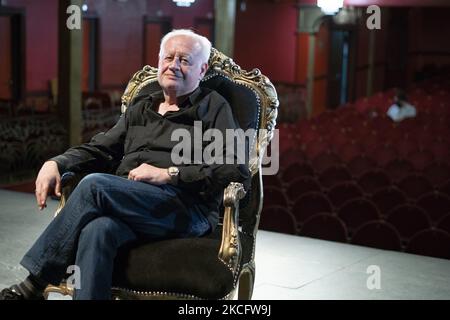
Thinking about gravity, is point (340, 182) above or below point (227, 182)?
below

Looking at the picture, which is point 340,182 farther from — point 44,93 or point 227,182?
point 44,93

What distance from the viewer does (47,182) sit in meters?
2.85

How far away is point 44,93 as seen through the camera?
42.8 ft

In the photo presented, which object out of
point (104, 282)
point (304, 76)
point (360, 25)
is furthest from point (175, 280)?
point (360, 25)

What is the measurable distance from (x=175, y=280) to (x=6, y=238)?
2012mm

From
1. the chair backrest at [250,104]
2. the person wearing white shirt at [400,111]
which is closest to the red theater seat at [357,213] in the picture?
the chair backrest at [250,104]

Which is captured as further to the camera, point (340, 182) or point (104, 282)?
point (340, 182)

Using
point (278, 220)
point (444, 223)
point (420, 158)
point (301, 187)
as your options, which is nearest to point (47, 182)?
point (278, 220)

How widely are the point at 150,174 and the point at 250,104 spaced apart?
2.24 ft

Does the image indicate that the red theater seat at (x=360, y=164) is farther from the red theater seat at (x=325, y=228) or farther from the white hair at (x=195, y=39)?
the white hair at (x=195, y=39)

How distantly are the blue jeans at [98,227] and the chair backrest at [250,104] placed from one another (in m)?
0.48

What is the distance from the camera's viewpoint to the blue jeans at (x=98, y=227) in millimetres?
2621
